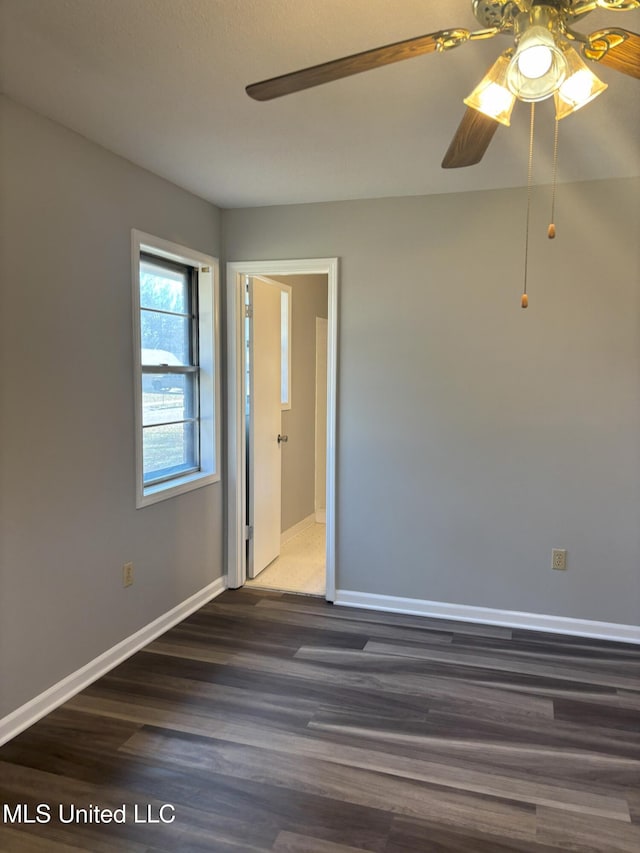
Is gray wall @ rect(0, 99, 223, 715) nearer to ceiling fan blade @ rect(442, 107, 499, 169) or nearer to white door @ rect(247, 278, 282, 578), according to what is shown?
white door @ rect(247, 278, 282, 578)

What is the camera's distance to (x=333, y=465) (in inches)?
144

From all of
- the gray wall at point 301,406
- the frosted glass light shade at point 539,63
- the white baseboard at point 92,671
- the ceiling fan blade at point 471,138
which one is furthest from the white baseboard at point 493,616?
the frosted glass light shade at point 539,63

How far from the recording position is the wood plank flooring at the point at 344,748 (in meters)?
1.88

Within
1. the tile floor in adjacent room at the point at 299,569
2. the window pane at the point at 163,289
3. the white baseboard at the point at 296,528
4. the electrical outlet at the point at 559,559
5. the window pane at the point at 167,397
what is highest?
the window pane at the point at 163,289

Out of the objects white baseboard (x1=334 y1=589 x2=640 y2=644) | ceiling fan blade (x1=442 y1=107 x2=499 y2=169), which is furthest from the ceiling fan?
white baseboard (x1=334 y1=589 x2=640 y2=644)

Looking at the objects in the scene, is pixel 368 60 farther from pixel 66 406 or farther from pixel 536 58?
pixel 66 406

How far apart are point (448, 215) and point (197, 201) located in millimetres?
1472

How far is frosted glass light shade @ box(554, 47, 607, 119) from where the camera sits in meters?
1.35

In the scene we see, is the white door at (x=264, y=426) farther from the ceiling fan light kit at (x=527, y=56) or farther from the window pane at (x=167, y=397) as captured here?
the ceiling fan light kit at (x=527, y=56)

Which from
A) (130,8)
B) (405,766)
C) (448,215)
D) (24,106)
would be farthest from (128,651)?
(448,215)

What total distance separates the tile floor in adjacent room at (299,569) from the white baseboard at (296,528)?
0.03 meters

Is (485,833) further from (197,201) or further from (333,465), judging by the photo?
(197,201)

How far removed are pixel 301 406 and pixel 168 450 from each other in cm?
194

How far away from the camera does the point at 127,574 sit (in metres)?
2.96
